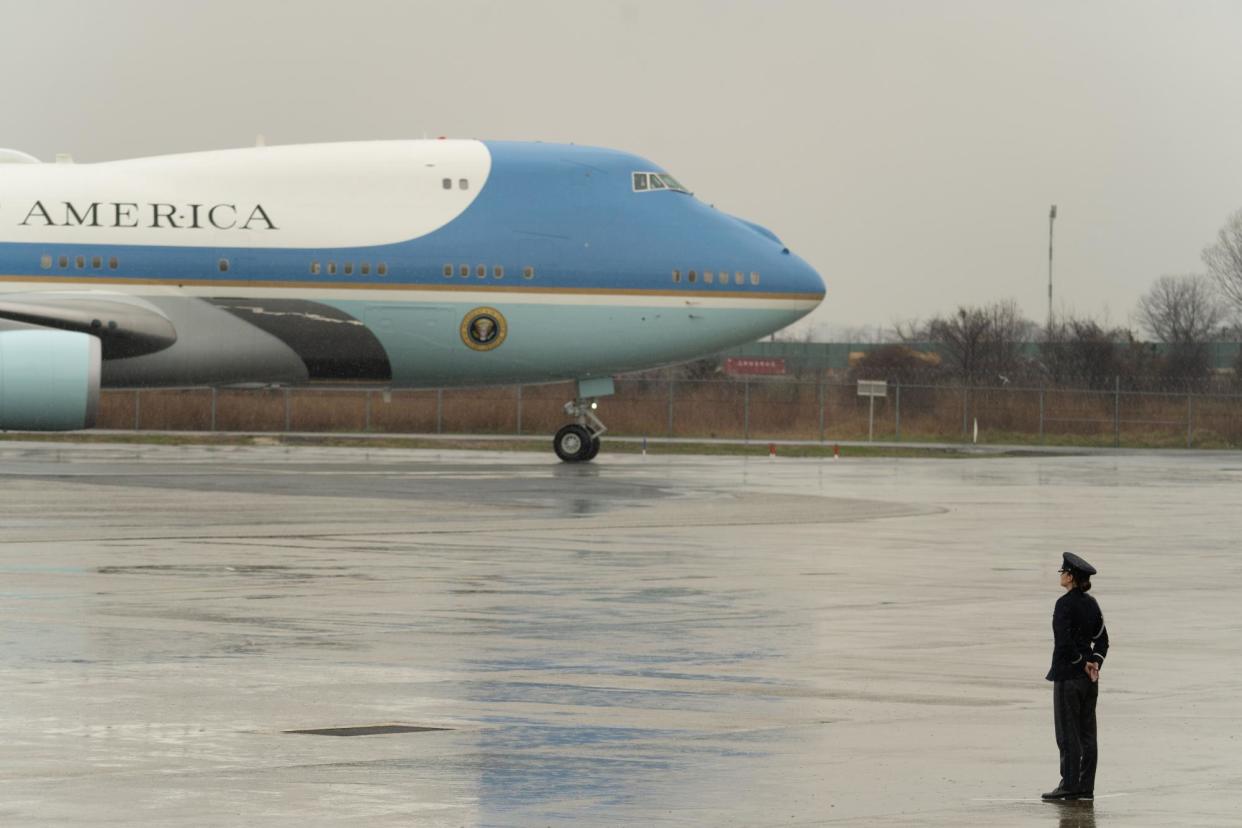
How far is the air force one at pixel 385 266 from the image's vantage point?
39.9m

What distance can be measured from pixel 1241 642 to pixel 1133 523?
14053mm

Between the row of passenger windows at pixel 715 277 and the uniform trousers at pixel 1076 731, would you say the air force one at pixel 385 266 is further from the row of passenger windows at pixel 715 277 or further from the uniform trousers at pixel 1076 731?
the uniform trousers at pixel 1076 731

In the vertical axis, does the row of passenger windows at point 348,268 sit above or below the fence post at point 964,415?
above

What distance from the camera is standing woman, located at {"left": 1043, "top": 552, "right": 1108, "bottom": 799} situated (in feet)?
33.3

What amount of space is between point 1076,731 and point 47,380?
2805 cm

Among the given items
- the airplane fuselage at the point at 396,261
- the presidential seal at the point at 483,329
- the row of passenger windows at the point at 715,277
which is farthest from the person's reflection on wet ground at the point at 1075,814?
the row of passenger windows at the point at 715,277

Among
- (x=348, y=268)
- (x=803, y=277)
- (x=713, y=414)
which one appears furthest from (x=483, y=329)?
(x=713, y=414)

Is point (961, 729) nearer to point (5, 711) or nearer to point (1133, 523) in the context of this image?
point (5, 711)

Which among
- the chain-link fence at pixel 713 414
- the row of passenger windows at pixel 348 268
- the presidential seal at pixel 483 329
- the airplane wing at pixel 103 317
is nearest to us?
the airplane wing at pixel 103 317

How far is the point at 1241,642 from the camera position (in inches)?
642

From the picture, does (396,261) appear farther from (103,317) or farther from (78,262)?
(78,262)

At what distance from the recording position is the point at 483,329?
41.8m

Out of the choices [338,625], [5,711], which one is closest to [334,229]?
[338,625]

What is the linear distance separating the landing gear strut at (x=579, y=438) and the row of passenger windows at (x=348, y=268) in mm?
5174
